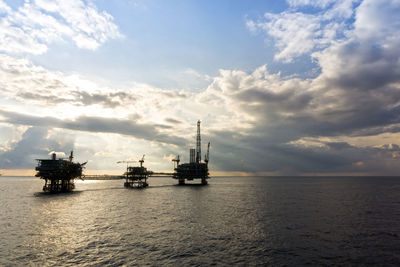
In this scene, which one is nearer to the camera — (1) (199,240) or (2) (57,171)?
(1) (199,240)

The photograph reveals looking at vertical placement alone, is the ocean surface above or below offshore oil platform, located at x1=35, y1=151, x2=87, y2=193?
below

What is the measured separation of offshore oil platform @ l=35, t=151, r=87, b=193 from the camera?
110500 millimetres

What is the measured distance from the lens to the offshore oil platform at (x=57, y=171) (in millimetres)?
110500

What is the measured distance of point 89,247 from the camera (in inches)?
1316

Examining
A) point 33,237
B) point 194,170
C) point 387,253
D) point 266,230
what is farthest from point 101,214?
point 194,170

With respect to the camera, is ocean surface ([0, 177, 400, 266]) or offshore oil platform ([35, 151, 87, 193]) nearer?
ocean surface ([0, 177, 400, 266])

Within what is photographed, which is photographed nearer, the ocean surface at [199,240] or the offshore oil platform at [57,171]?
the ocean surface at [199,240]

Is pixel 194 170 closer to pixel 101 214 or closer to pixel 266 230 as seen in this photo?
pixel 101 214

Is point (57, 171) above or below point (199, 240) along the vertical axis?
above

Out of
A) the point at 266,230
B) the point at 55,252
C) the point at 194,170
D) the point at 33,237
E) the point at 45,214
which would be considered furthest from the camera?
the point at 194,170

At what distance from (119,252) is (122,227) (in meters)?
15.1

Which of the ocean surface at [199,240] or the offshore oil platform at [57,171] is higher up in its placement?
the offshore oil platform at [57,171]

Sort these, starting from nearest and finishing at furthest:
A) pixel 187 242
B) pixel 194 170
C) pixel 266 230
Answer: pixel 187 242 < pixel 266 230 < pixel 194 170

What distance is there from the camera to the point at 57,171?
4407 inches
